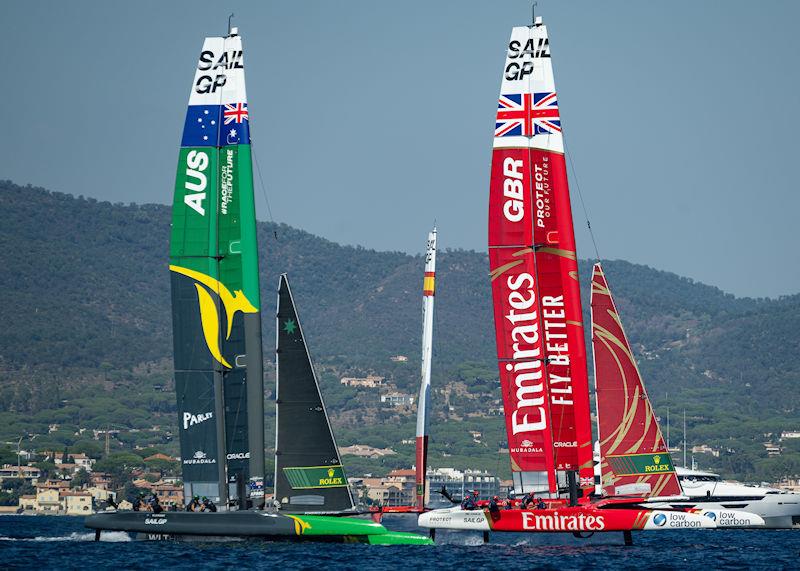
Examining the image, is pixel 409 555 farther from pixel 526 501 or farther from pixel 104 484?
pixel 104 484

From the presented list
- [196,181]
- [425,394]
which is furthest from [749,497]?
[196,181]

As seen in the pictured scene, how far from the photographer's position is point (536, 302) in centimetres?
4522

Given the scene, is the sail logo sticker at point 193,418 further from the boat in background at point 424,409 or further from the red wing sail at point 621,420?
the red wing sail at point 621,420

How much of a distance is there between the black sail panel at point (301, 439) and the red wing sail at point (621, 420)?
43.6ft

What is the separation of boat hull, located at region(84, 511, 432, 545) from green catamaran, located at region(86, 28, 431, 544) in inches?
30.5

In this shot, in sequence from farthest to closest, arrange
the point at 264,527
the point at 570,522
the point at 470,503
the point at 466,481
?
the point at 466,481, the point at 470,503, the point at 570,522, the point at 264,527

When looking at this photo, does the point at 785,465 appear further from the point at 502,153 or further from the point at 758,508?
the point at 502,153

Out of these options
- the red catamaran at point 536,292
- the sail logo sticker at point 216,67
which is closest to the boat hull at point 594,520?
the red catamaran at point 536,292

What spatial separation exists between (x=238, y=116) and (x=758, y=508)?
3461 cm

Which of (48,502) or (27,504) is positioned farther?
(27,504)

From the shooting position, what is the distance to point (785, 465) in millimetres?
186625

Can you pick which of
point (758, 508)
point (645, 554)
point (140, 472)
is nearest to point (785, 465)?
point (140, 472)

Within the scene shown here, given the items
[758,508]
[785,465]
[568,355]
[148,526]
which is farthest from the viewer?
[785,465]

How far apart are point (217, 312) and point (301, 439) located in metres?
4.41
